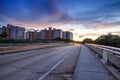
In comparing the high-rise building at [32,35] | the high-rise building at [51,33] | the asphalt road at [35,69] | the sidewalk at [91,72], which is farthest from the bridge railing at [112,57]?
the high-rise building at [51,33]

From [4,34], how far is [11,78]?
96.4 metres

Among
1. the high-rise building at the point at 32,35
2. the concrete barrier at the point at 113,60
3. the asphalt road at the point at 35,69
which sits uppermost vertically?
the high-rise building at the point at 32,35

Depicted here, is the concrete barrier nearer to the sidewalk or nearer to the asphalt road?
the sidewalk

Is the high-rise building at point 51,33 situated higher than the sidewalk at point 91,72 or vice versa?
the high-rise building at point 51,33

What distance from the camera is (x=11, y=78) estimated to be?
26.5 ft

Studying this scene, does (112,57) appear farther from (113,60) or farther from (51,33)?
(51,33)

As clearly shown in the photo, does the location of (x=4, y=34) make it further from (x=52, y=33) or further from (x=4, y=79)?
(x=4, y=79)

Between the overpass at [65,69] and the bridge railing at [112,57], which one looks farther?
the bridge railing at [112,57]

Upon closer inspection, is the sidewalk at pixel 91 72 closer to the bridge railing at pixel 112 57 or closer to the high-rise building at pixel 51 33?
the bridge railing at pixel 112 57

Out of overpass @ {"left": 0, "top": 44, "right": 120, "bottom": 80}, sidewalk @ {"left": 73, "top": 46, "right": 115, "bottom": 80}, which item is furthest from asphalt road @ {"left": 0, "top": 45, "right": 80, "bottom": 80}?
sidewalk @ {"left": 73, "top": 46, "right": 115, "bottom": 80}

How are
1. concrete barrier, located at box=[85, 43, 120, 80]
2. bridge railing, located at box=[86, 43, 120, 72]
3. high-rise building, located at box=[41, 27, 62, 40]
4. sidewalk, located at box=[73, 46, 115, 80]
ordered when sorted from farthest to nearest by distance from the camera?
1. high-rise building, located at box=[41, 27, 62, 40]
2. bridge railing, located at box=[86, 43, 120, 72]
3. concrete barrier, located at box=[85, 43, 120, 80]
4. sidewalk, located at box=[73, 46, 115, 80]

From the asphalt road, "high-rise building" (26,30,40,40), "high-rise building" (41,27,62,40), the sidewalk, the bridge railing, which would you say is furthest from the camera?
"high-rise building" (41,27,62,40)

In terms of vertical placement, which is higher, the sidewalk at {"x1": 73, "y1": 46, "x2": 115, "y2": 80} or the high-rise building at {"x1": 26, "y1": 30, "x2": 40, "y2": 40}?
the high-rise building at {"x1": 26, "y1": 30, "x2": 40, "y2": 40}

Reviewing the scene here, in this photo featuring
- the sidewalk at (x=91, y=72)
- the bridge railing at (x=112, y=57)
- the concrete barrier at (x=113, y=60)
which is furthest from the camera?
the bridge railing at (x=112, y=57)
